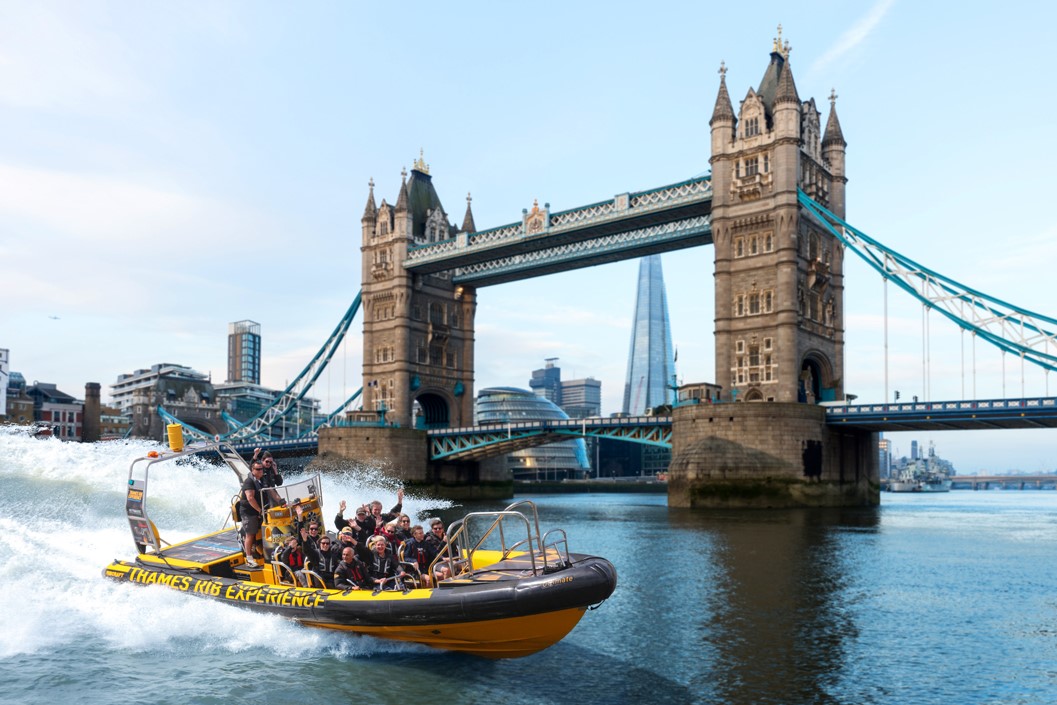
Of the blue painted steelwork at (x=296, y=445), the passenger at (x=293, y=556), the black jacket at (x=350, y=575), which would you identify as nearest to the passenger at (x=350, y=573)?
the black jacket at (x=350, y=575)

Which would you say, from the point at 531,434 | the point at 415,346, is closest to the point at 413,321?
the point at 415,346

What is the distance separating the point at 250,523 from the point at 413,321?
72.1m

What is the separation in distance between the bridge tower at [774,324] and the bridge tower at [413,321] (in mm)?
35752

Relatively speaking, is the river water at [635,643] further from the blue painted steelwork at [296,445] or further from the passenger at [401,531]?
the blue painted steelwork at [296,445]

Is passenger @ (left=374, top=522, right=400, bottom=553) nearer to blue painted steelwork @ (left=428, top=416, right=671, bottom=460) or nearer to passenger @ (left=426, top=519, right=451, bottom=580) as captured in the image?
passenger @ (left=426, top=519, right=451, bottom=580)

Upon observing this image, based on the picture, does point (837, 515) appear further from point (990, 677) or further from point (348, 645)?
point (348, 645)

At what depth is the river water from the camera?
14.1m

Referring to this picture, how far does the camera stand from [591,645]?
17094 mm

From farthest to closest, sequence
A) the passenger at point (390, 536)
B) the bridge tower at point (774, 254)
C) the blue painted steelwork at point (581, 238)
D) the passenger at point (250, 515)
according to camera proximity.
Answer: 1. the blue painted steelwork at point (581, 238)
2. the bridge tower at point (774, 254)
3. the passenger at point (250, 515)
4. the passenger at point (390, 536)

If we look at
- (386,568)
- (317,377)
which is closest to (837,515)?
(386,568)

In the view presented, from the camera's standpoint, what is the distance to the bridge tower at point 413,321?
88.8m

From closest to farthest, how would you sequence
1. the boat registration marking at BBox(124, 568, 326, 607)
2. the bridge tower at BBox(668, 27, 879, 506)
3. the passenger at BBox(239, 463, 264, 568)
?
the boat registration marking at BBox(124, 568, 326, 607) → the passenger at BBox(239, 463, 264, 568) → the bridge tower at BBox(668, 27, 879, 506)

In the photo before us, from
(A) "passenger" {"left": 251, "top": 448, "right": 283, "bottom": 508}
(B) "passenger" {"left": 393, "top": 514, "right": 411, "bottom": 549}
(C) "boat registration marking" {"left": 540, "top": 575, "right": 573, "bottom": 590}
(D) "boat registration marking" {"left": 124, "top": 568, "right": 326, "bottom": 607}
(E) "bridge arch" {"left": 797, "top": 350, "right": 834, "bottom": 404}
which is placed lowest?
(D) "boat registration marking" {"left": 124, "top": 568, "right": 326, "bottom": 607}

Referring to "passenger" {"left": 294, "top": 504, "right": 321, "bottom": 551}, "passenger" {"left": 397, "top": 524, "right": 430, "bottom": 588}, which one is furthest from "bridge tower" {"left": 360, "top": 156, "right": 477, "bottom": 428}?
"passenger" {"left": 397, "top": 524, "right": 430, "bottom": 588}
